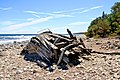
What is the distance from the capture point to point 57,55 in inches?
569

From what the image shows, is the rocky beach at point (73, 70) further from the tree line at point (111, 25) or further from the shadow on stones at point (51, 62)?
the tree line at point (111, 25)

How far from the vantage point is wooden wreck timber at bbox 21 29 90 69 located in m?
14.3

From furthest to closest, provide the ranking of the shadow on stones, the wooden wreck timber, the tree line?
the tree line
the wooden wreck timber
the shadow on stones

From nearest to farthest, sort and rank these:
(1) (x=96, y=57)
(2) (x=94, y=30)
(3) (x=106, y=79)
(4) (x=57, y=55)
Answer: (3) (x=106, y=79), (4) (x=57, y=55), (1) (x=96, y=57), (2) (x=94, y=30)

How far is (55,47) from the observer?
1430 centimetres

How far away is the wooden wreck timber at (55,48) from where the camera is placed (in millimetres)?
14305

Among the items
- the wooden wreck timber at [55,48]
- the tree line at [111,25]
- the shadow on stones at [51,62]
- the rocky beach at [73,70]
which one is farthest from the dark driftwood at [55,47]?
the tree line at [111,25]

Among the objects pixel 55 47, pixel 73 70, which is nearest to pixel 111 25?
pixel 55 47

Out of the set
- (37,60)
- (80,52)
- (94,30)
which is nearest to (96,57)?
(80,52)

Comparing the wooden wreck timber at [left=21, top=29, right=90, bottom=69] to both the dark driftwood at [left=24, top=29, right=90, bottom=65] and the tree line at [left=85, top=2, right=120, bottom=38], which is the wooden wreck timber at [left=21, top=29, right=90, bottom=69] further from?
the tree line at [left=85, top=2, right=120, bottom=38]

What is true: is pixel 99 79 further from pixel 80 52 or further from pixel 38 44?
pixel 38 44

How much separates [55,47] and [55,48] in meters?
0.17

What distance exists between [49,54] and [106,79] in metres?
4.36

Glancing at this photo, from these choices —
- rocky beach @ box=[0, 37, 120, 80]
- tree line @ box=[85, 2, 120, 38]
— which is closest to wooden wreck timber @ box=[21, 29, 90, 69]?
Answer: rocky beach @ box=[0, 37, 120, 80]
